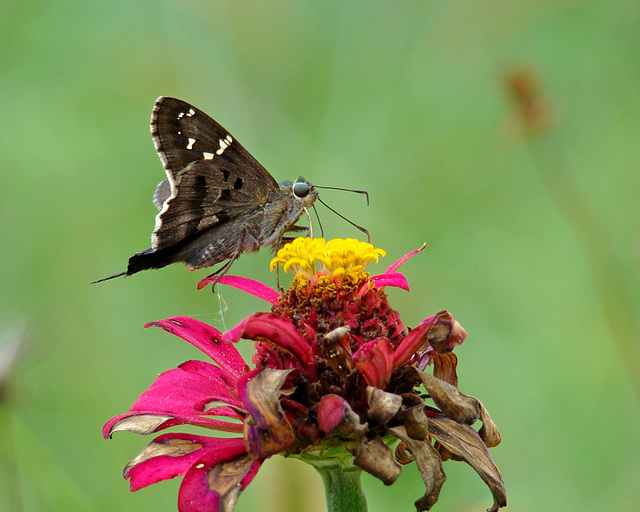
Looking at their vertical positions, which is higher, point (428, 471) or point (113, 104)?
point (113, 104)

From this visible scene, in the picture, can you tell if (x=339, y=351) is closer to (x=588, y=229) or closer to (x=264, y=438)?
(x=264, y=438)

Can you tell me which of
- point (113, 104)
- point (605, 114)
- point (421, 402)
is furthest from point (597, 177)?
point (421, 402)

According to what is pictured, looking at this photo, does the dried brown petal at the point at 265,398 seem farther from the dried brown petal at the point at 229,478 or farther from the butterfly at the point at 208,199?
the butterfly at the point at 208,199

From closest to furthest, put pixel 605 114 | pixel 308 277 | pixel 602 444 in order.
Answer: pixel 308 277
pixel 602 444
pixel 605 114

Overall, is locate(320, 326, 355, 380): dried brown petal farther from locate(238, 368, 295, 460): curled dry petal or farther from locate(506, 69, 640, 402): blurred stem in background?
locate(506, 69, 640, 402): blurred stem in background

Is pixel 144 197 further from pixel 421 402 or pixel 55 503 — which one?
pixel 421 402

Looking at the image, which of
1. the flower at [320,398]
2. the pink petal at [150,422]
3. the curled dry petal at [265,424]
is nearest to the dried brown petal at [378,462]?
the flower at [320,398]

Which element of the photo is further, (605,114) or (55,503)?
(605,114)
